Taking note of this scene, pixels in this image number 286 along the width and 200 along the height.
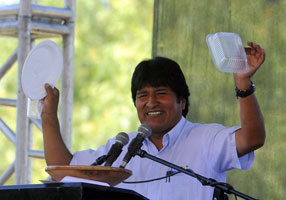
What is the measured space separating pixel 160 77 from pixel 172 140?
34 cm

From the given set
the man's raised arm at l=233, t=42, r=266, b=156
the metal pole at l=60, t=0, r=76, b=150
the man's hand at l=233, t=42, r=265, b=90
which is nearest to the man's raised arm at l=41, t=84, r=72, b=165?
the man's raised arm at l=233, t=42, r=266, b=156

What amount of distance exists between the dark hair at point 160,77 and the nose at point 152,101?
3.0 inches

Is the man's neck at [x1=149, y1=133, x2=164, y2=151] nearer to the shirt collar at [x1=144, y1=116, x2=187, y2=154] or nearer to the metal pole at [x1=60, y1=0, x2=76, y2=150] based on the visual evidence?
the shirt collar at [x1=144, y1=116, x2=187, y2=154]

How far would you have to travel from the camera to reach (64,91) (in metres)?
5.51

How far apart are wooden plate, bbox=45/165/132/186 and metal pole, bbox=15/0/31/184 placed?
7.60ft

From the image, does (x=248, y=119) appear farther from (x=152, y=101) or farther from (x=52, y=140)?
(x=52, y=140)

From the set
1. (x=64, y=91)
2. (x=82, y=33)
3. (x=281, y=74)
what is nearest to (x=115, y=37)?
(x=82, y=33)

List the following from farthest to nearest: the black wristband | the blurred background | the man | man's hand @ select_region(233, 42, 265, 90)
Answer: the blurred background → the man → the black wristband → man's hand @ select_region(233, 42, 265, 90)

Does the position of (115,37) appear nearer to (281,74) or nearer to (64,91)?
(64,91)

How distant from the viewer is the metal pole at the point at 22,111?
17.5 feet

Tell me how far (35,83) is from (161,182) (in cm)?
81

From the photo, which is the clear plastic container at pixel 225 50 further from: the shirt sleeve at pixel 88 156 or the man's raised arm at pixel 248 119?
the shirt sleeve at pixel 88 156

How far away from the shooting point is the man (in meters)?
3.84

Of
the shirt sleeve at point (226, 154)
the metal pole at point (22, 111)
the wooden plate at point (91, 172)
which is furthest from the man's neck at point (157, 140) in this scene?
the metal pole at point (22, 111)
